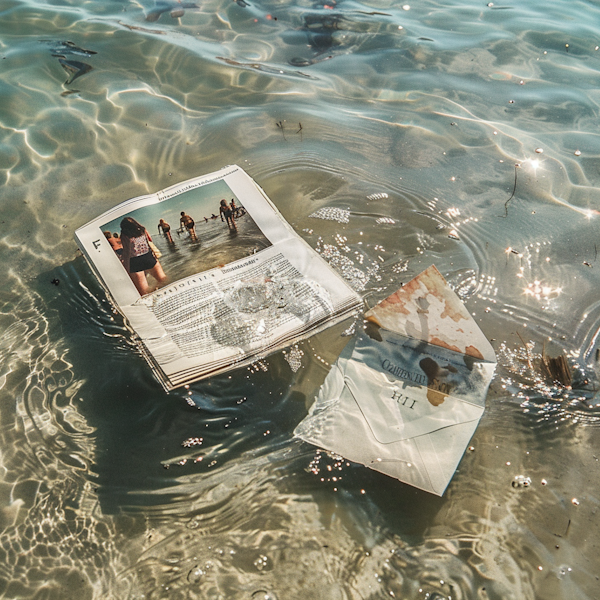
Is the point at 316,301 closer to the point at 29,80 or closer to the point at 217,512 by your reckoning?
the point at 217,512

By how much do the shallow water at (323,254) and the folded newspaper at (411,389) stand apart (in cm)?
4

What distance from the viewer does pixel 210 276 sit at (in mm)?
1271

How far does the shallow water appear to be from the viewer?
89 centimetres

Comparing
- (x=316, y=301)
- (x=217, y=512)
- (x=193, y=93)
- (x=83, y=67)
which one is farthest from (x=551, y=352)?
(x=83, y=67)

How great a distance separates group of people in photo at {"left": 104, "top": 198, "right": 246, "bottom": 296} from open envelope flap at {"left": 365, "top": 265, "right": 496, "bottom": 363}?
0.50 m

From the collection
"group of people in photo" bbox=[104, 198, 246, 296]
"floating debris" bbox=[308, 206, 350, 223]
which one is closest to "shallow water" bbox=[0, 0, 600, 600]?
"floating debris" bbox=[308, 206, 350, 223]

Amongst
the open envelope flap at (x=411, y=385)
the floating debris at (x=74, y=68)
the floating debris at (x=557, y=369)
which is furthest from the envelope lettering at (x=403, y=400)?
the floating debris at (x=74, y=68)

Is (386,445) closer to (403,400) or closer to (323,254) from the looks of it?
(403,400)

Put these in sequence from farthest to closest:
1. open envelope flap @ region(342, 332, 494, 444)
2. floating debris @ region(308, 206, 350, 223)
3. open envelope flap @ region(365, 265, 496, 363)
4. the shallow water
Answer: floating debris @ region(308, 206, 350, 223) < open envelope flap @ region(365, 265, 496, 363) < open envelope flap @ region(342, 332, 494, 444) < the shallow water

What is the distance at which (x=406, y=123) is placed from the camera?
1838 mm

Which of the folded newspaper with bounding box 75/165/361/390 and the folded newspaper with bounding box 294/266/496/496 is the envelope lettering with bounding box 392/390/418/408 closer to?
the folded newspaper with bounding box 294/266/496/496

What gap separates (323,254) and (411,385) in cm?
46

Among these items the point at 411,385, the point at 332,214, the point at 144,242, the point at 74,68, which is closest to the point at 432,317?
the point at 411,385

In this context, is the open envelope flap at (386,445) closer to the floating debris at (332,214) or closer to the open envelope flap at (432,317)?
the open envelope flap at (432,317)
